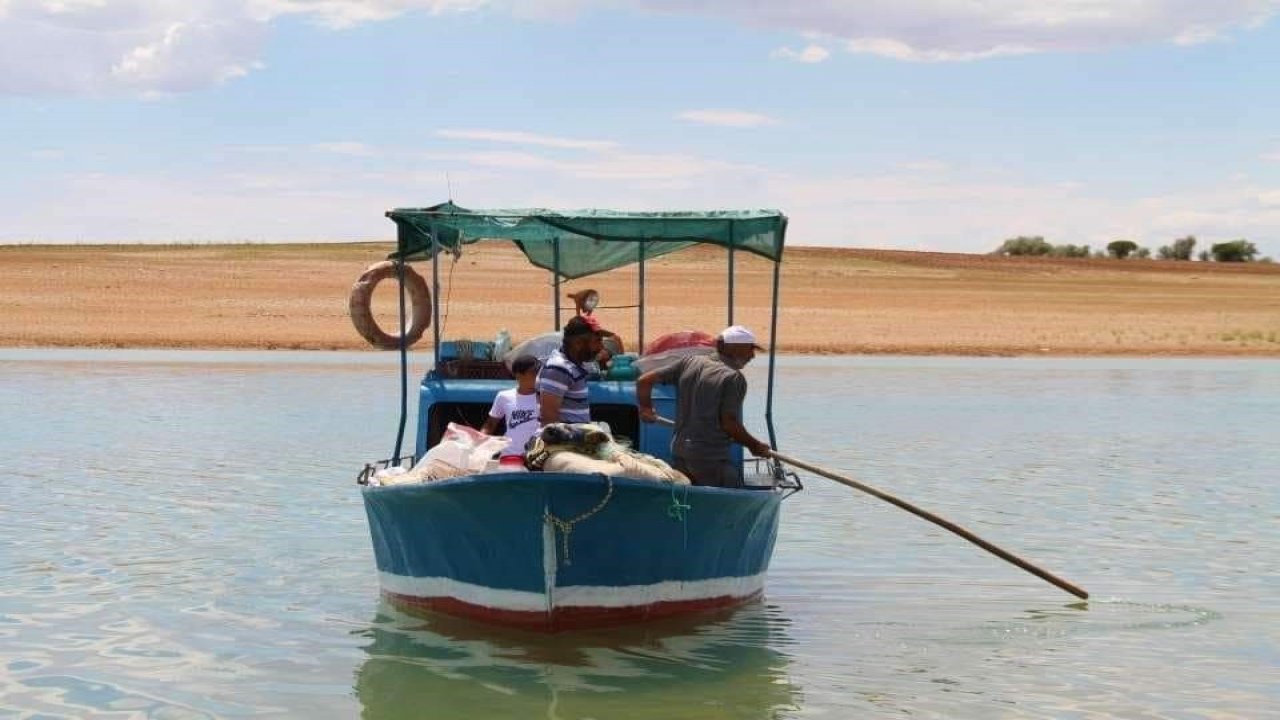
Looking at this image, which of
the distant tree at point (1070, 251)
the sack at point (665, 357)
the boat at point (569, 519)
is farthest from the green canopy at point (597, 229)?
the distant tree at point (1070, 251)

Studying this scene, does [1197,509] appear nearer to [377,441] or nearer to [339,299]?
[377,441]

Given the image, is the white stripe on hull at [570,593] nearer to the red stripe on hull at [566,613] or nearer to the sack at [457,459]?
the red stripe on hull at [566,613]

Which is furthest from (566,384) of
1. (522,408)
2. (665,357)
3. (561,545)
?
(665,357)

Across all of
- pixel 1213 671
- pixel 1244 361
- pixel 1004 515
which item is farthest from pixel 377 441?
pixel 1244 361

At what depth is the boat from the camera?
9797 millimetres

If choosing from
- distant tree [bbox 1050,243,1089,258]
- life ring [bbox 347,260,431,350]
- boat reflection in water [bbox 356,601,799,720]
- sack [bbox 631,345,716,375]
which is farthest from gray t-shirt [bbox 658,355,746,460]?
distant tree [bbox 1050,243,1089,258]

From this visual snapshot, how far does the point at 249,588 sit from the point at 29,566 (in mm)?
1725

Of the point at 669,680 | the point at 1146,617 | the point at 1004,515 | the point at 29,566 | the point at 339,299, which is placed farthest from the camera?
the point at 339,299

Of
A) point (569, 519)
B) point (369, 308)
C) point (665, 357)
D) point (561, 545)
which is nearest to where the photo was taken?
point (569, 519)

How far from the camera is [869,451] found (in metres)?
20.6

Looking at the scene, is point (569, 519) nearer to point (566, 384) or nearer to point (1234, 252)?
point (566, 384)

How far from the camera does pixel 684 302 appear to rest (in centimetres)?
4906

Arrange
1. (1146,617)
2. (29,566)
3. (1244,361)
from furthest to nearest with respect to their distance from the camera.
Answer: (1244,361) < (29,566) < (1146,617)

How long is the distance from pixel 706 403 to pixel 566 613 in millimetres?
1585
